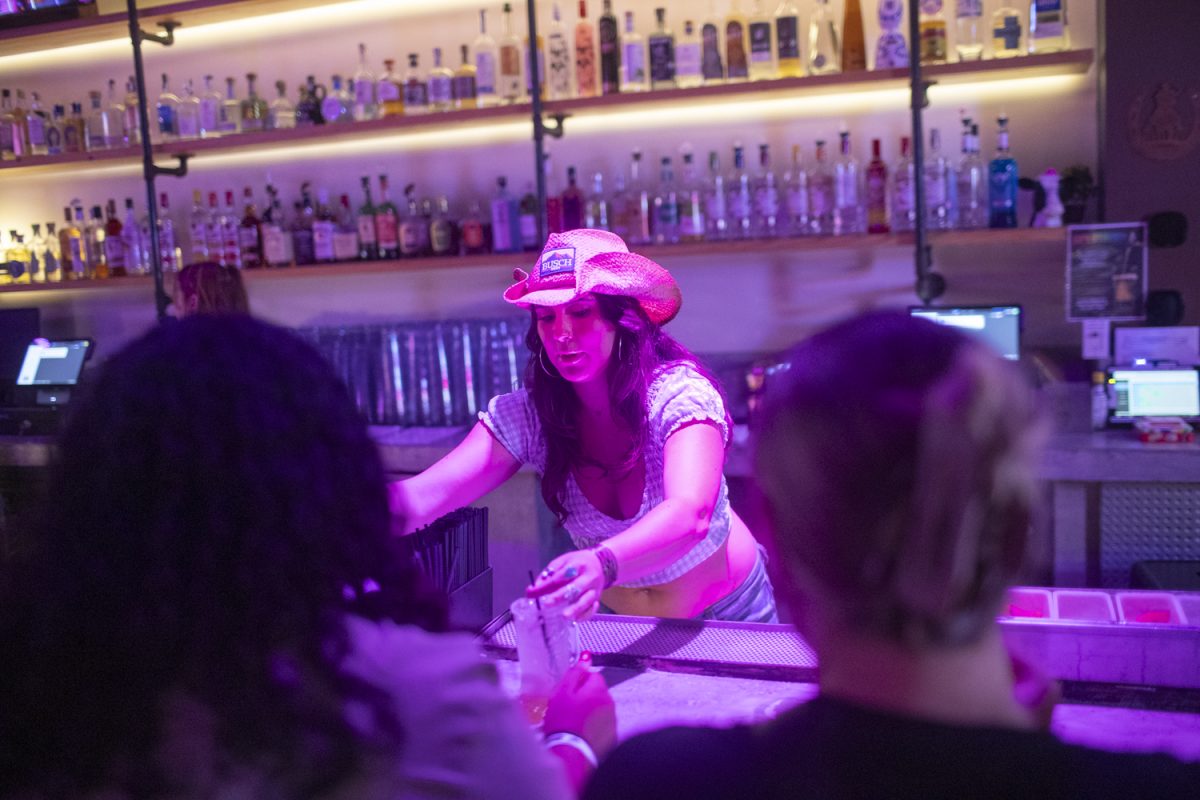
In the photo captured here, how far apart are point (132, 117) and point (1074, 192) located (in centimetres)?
337

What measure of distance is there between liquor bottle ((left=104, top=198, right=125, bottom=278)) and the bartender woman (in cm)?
279

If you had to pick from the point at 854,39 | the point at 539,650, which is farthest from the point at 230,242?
the point at 539,650

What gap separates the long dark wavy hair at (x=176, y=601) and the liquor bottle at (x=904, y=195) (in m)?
2.64

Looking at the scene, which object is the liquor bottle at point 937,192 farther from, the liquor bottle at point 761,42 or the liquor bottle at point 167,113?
the liquor bottle at point 167,113

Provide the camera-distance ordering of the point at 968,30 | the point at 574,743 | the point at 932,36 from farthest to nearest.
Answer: the point at 968,30, the point at 932,36, the point at 574,743

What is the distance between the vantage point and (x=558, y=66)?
337 centimetres

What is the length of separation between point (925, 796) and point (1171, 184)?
2.88 metres

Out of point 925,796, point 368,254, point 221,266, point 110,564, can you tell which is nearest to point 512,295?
point 110,564

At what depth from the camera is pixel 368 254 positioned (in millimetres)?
3656


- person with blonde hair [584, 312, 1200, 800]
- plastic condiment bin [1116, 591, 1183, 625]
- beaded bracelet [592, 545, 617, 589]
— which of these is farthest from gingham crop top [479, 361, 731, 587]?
person with blonde hair [584, 312, 1200, 800]

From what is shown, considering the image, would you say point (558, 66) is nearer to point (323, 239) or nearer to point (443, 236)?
point (443, 236)

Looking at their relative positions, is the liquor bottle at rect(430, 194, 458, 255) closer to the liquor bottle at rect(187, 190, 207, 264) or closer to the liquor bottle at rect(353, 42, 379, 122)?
the liquor bottle at rect(353, 42, 379, 122)

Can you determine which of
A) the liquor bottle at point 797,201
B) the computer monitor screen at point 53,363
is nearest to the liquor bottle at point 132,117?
the computer monitor screen at point 53,363

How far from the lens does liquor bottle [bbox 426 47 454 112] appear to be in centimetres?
349
